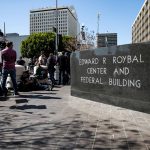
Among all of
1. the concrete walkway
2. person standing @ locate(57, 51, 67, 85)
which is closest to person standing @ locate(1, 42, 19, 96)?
the concrete walkway

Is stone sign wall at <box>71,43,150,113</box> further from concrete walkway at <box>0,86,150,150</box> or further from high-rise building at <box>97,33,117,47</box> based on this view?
high-rise building at <box>97,33,117,47</box>

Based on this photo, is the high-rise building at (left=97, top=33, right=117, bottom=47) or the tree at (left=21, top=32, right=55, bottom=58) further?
the tree at (left=21, top=32, right=55, bottom=58)

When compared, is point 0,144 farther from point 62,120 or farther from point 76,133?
point 62,120

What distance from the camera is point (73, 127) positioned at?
736cm

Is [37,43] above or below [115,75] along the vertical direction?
above

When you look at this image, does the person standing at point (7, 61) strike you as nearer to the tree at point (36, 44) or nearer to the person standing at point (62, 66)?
the person standing at point (62, 66)

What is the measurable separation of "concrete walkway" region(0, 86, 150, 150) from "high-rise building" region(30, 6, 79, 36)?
66.7m

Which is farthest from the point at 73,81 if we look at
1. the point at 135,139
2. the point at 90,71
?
the point at 135,139

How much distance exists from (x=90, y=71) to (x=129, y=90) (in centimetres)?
209

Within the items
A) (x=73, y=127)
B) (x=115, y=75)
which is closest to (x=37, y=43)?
(x=115, y=75)

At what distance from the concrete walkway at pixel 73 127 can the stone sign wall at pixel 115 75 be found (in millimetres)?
261

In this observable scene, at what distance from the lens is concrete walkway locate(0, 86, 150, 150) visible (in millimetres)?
6016

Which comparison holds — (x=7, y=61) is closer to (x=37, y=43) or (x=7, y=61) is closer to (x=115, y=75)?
(x=115, y=75)

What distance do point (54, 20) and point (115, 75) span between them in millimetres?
78603
